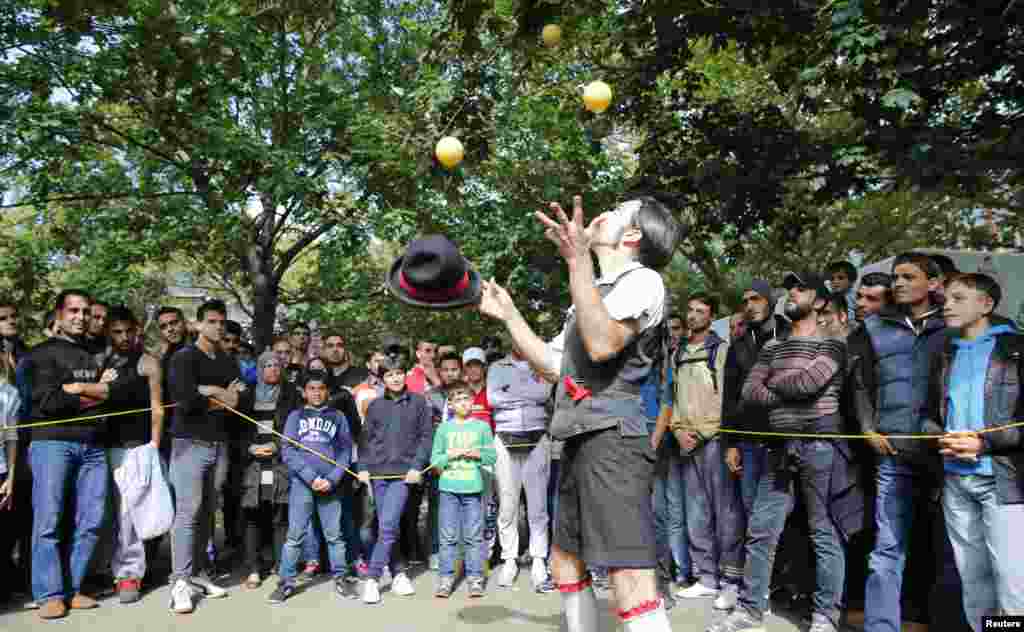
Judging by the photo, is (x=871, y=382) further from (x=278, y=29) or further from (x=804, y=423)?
(x=278, y=29)

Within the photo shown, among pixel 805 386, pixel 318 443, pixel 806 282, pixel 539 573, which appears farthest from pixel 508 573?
pixel 806 282

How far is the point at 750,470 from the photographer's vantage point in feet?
18.1

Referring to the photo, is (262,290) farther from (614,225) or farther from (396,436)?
(614,225)

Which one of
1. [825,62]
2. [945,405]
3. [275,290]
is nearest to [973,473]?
[945,405]

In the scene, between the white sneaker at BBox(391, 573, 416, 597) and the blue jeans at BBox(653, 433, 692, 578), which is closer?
the white sneaker at BBox(391, 573, 416, 597)

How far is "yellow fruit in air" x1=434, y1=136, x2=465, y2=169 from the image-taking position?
5.34m

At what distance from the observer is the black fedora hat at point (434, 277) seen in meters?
3.00

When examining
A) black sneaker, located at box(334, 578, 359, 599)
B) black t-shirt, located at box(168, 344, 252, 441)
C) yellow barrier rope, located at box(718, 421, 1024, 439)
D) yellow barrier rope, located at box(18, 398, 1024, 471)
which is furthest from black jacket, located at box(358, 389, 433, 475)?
yellow barrier rope, located at box(718, 421, 1024, 439)

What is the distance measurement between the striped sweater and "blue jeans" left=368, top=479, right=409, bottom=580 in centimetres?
280

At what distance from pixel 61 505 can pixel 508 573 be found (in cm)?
322

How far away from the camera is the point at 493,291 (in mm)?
3293

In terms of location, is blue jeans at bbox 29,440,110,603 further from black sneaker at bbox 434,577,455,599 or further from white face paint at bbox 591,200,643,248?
white face paint at bbox 591,200,643,248

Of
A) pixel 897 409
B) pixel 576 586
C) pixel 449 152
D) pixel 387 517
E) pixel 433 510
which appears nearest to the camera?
pixel 576 586

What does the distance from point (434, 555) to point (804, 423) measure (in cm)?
355
